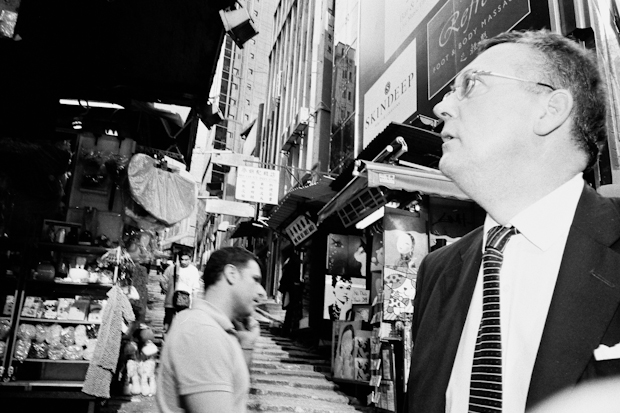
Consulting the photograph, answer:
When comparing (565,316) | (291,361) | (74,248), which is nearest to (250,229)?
(291,361)

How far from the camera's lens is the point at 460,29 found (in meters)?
8.33

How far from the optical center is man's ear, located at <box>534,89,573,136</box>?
4.52 feet

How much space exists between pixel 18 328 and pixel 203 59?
16.9 ft

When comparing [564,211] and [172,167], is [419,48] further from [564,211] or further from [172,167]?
[564,211]

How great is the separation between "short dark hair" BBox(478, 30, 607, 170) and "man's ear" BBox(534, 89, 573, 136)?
0.11ft

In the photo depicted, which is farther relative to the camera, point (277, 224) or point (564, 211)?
point (277, 224)

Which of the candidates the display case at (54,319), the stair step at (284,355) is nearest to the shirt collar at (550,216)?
the display case at (54,319)

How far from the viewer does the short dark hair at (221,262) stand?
318 centimetres

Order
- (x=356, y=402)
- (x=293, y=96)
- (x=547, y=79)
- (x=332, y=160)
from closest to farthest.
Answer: (x=547, y=79) < (x=356, y=402) < (x=332, y=160) < (x=293, y=96)

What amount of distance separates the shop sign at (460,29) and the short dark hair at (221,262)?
598 cm

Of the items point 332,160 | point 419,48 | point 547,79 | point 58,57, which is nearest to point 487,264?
point 547,79

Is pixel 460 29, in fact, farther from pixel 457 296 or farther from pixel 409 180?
pixel 457 296

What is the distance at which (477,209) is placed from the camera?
805 cm

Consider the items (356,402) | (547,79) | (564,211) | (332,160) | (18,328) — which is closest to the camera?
(564,211)
